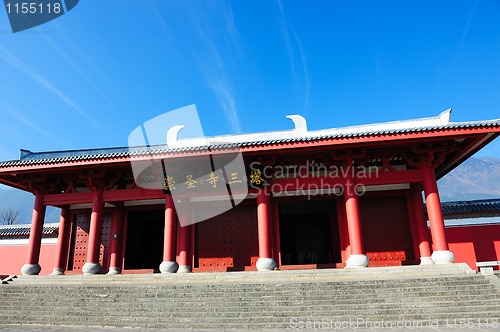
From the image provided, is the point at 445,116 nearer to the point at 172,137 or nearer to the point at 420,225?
the point at 420,225

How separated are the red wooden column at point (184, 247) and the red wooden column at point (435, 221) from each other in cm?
804

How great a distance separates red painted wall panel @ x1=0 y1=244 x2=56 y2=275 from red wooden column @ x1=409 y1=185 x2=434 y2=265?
15.6m

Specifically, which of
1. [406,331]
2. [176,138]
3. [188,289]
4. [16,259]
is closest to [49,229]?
[16,259]

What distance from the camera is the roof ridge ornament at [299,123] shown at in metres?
15.3

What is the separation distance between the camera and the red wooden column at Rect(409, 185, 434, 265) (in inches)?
455

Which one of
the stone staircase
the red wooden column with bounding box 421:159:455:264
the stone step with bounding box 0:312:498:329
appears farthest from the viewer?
the red wooden column with bounding box 421:159:455:264

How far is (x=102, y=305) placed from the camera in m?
8.22

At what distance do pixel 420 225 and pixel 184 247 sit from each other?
853cm

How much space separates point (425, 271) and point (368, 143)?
3.89 metres

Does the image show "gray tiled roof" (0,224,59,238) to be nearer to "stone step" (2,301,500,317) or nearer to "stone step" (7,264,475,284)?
"stone step" (7,264,475,284)

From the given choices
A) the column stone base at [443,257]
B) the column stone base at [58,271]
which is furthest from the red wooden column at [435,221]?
the column stone base at [58,271]

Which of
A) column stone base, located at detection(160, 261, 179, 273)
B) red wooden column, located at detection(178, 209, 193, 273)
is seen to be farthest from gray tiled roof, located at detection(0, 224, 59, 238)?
column stone base, located at detection(160, 261, 179, 273)

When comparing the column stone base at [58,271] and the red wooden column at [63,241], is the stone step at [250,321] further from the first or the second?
the red wooden column at [63,241]

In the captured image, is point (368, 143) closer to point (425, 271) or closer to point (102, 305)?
point (425, 271)
